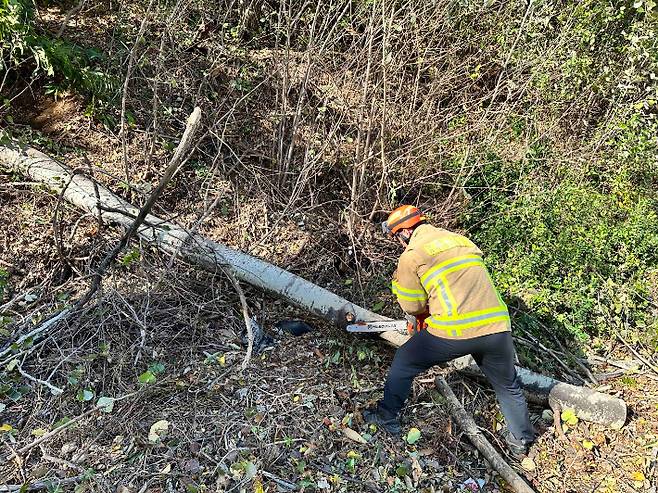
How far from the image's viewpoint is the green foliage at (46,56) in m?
4.31

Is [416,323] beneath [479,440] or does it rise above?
above

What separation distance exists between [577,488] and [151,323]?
10.9ft

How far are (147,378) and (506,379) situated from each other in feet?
8.10

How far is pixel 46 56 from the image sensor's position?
4.53 meters

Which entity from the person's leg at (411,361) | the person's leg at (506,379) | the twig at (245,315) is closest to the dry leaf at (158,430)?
the twig at (245,315)

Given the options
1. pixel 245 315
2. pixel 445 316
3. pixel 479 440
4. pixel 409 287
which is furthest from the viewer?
pixel 245 315

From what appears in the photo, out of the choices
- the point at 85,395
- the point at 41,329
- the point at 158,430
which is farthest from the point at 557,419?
the point at 41,329

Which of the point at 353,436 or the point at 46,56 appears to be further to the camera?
the point at 46,56

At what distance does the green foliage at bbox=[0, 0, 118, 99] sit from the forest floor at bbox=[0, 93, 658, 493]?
674 mm

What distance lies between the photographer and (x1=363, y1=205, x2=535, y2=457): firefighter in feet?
10.4

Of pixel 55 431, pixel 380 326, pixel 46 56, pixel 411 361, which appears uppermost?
pixel 46 56

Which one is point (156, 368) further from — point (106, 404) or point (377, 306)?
point (377, 306)

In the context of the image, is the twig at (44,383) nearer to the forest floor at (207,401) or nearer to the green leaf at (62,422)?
the forest floor at (207,401)

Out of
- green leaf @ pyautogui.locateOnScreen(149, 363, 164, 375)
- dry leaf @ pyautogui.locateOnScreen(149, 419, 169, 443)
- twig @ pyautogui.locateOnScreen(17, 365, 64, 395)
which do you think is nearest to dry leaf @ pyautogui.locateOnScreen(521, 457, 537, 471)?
dry leaf @ pyautogui.locateOnScreen(149, 419, 169, 443)
